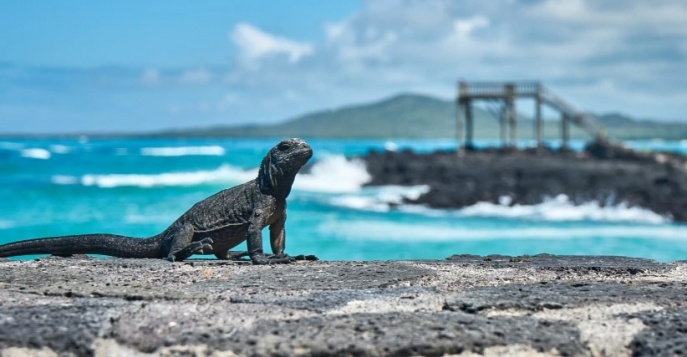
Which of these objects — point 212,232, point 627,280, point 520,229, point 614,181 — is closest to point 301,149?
point 212,232

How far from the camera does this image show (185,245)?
5797 millimetres

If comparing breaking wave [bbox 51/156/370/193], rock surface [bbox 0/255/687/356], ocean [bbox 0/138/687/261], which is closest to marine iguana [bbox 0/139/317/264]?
rock surface [bbox 0/255/687/356]

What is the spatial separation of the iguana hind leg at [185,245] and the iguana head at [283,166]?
0.51 meters

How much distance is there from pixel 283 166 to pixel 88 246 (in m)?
1.38

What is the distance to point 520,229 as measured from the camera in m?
22.6

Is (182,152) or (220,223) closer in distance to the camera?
(220,223)

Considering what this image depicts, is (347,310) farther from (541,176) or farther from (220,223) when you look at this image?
(541,176)

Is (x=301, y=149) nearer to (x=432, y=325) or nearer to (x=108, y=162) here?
(x=432, y=325)

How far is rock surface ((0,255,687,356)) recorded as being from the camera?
3512 millimetres

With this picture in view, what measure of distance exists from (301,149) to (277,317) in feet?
7.47

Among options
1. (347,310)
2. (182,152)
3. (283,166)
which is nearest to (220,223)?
(283,166)

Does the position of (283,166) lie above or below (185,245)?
above

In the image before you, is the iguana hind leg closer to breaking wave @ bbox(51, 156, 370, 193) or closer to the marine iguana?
the marine iguana

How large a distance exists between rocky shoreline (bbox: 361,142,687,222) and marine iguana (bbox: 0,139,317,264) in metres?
20.2
